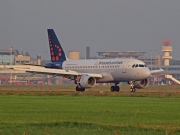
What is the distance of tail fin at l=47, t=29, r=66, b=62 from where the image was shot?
305 feet

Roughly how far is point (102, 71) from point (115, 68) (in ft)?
8.01

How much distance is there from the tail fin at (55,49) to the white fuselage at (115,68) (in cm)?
337

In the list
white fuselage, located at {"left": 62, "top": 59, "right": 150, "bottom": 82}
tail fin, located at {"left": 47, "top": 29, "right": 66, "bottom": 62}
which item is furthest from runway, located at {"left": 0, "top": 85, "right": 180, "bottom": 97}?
tail fin, located at {"left": 47, "top": 29, "right": 66, "bottom": 62}

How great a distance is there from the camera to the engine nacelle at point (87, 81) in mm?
83000

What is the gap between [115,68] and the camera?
83688mm

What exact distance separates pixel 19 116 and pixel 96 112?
4.87m

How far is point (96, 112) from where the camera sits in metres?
37.5

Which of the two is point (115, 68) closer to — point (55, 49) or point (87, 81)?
point (87, 81)

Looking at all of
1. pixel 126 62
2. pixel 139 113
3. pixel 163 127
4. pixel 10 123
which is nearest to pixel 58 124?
pixel 10 123

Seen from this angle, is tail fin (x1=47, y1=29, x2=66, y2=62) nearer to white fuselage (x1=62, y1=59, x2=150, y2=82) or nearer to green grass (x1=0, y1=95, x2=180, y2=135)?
white fuselage (x1=62, y1=59, x2=150, y2=82)

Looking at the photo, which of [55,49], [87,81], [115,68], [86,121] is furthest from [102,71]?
[86,121]

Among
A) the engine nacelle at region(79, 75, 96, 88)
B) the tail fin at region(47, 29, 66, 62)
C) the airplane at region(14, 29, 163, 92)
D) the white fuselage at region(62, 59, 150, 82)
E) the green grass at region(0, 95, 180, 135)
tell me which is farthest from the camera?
the tail fin at region(47, 29, 66, 62)

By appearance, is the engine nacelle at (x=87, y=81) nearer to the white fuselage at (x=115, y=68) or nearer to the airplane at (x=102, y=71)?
the airplane at (x=102, y=71)

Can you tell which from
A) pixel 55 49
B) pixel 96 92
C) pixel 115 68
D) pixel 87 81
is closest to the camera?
pixel 96 92
